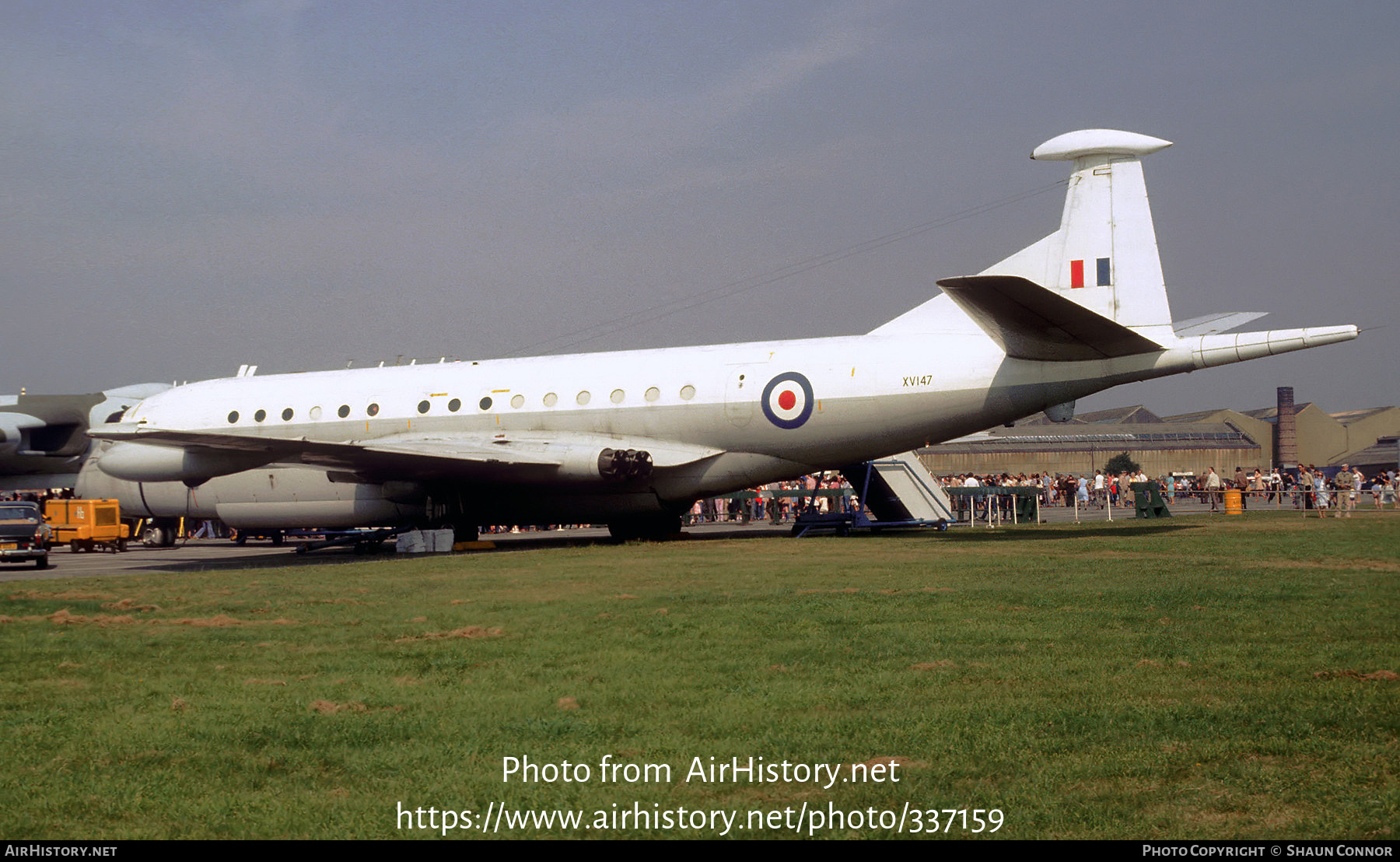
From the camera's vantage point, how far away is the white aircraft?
65.7 feet

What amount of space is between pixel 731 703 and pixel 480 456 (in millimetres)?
16638

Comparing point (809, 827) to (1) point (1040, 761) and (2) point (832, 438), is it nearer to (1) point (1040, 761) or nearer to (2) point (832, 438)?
(1) point (1040, 761)

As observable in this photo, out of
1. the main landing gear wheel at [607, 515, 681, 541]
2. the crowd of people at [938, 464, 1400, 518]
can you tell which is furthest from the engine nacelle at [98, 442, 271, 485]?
the crowd of people at [938, 464, 1400, 518]

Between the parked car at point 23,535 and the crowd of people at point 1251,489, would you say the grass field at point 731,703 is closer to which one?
the parked car at point 23,535

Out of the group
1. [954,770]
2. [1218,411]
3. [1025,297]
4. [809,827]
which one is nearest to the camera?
[809,827]

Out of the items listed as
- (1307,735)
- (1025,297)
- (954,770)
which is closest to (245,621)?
(954,770)

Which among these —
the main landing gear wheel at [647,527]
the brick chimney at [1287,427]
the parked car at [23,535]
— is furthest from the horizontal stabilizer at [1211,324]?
the brick chimney at [1287,427]

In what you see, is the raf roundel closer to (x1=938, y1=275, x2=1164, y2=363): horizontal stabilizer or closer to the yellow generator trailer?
(x1=938, y1=275, x2=1164, y2=363): horizontal stabilizer

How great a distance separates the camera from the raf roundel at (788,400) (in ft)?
72.7

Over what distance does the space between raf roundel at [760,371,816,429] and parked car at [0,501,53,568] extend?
46.7 feet

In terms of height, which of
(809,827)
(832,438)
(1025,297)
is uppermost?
(1025,297)

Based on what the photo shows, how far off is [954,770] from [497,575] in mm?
12007

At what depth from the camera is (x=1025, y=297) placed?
1834cm

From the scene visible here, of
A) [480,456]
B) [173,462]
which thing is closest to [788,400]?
[480,456]
